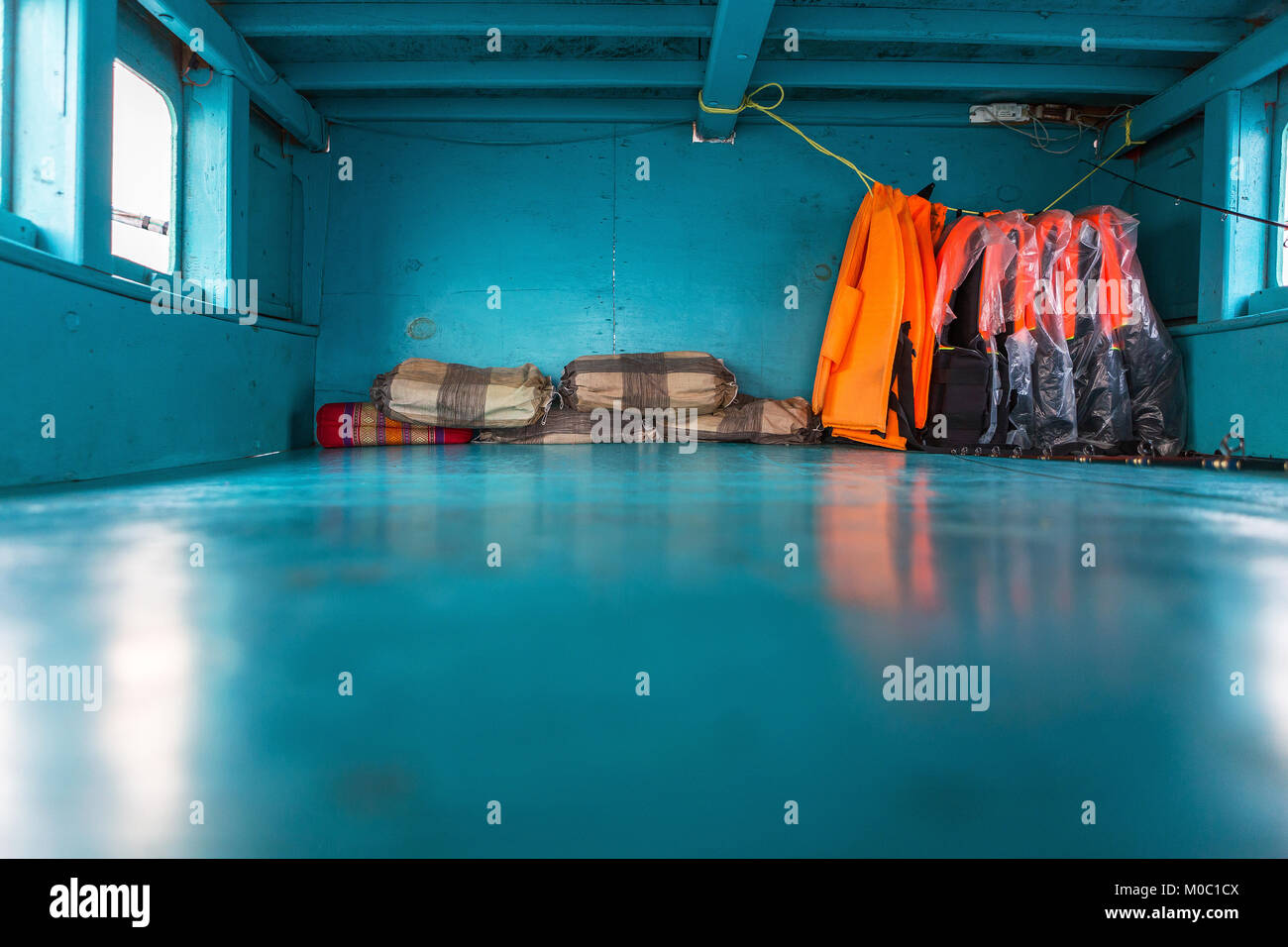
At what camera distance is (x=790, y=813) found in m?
0.51

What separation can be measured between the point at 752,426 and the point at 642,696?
4370 millimetres

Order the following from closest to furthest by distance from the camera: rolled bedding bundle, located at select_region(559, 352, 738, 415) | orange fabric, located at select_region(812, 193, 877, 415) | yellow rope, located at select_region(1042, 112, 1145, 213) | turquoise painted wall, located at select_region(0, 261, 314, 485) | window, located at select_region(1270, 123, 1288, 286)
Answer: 1. turquoise painted wall, located at select_region(0, 261, 314, 485)
2. window, located at select_region(1270, 123, 1288, 286)
3. orange fabric, located at select_region(812, 193, 877, 415)
4. rolled bedding bundle, located at select_region(559, 352, 738, 415)
5. yellow rope, located at select_region(1042, 112, 1145, 213)

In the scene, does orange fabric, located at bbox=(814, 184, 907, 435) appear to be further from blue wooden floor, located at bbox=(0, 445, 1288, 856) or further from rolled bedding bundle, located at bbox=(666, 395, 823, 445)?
blue wooden floor, located at bbox=(0, 445, 1288, 856)

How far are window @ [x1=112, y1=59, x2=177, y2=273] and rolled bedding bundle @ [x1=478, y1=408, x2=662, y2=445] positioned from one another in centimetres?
208

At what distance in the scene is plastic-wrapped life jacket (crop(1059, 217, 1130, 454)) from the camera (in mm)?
4113

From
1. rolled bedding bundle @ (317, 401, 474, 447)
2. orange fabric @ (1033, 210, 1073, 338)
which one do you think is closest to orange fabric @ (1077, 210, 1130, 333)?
orange fabric @ (1033, 210, 1073, 338)

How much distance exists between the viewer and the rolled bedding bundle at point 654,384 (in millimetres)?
4934

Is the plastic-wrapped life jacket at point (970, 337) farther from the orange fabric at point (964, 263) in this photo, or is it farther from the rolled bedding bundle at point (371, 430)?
the rolled bedding bundle at point (371, 430)

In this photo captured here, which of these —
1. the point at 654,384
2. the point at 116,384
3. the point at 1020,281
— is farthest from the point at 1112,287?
the point at 116,384

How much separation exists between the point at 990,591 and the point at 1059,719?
443mm

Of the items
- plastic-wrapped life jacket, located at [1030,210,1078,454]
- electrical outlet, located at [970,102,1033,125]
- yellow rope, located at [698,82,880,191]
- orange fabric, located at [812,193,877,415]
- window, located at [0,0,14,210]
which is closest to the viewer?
window, located at [0,0,14,210]

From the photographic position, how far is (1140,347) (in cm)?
416

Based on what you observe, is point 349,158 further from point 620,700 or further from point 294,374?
point 620,700
